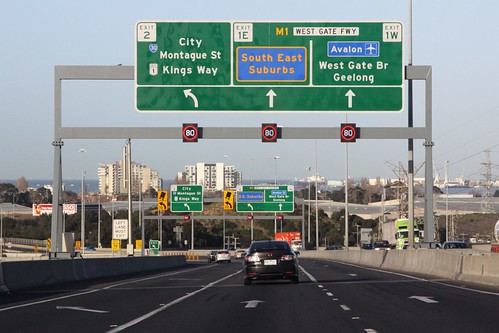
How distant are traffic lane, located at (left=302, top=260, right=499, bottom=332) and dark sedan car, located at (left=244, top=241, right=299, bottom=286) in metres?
2.04

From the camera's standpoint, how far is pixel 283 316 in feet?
61.0

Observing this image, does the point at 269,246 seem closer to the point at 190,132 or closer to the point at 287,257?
the point at 287,257

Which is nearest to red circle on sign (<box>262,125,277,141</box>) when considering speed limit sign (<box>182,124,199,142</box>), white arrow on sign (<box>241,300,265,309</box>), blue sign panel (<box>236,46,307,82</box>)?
blue sign panel (<box>236,46,307,82</box>)

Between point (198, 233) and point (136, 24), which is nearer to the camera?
point (136, 24)

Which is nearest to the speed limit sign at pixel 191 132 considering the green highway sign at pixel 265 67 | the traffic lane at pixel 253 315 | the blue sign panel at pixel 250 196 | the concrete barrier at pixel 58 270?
the green highway sign at pixel 265 67

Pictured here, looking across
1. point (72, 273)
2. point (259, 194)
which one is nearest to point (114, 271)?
point (72, 273)

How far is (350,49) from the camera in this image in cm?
3566

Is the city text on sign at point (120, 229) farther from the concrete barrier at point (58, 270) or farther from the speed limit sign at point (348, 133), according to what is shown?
the speed limit sign at point (348, 133)

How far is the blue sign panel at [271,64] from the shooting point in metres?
35.4

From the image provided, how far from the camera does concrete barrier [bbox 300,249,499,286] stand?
31.2 m

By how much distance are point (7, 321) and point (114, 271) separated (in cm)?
2835

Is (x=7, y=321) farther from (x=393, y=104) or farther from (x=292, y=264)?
(x=393, y=104)

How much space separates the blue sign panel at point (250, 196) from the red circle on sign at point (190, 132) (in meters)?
48.4

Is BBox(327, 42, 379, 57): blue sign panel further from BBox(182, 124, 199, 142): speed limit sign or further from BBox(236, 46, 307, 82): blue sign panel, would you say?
BBox(182, 124, 199, 142): speed limit sign
